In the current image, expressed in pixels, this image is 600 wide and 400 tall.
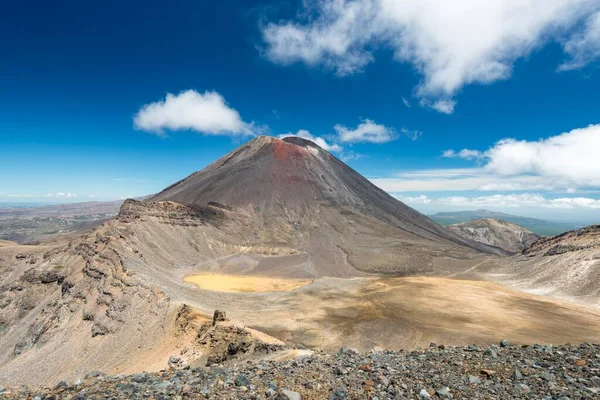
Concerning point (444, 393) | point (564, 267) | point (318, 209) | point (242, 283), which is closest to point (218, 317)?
point (444, 393)

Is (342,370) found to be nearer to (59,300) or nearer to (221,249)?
(59,300)

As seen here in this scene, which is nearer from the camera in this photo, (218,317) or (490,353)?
(490,353)

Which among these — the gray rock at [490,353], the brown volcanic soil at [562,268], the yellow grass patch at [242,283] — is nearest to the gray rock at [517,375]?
the gray rock at [490,353]

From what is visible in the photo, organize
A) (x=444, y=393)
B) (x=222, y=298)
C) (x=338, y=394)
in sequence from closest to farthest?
(x=444, y=393) → (x=338, y=394) → (x=222, y=298)

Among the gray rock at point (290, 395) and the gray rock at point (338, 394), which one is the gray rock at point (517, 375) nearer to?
the gray rock at point (338, 394)

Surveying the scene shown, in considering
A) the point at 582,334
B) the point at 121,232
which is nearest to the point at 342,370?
the point at 582,334

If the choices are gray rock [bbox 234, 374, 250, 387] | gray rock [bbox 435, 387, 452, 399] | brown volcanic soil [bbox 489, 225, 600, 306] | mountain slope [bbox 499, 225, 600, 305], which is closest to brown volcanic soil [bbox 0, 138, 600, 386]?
brown volcanic soil [bbox 489, 225, 600, 306]

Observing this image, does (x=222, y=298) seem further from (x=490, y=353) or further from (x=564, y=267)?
(x=564, y=267)
